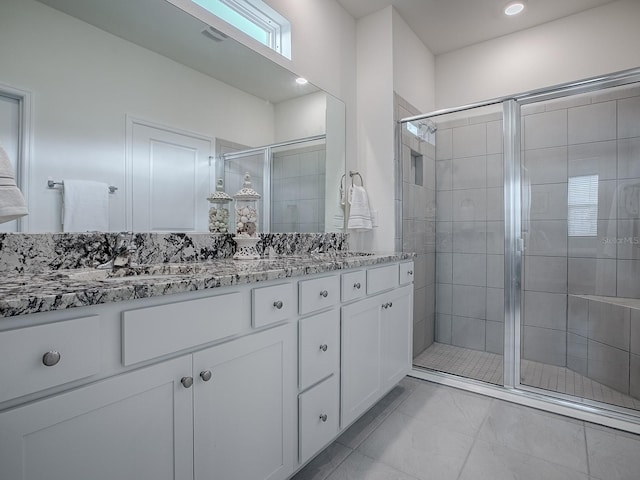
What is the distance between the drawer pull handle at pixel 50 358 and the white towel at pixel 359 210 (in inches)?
77.9

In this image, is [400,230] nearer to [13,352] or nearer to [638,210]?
[638,210]

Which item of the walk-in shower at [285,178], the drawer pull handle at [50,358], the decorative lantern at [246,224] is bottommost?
the drawer pull handle at [50,358]

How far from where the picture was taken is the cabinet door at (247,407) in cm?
96

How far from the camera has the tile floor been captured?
4.85 feet

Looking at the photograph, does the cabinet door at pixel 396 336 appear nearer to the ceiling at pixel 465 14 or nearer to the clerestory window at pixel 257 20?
the clerestory window at pixel 257 20

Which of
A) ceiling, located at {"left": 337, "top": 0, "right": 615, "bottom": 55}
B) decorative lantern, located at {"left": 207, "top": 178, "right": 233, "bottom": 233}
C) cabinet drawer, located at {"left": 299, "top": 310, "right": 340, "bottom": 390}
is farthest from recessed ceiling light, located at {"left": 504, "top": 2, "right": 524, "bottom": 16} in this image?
cabinet drawer, located at {"left": 299, "top": 310, "right": 340, "bottom": 390}

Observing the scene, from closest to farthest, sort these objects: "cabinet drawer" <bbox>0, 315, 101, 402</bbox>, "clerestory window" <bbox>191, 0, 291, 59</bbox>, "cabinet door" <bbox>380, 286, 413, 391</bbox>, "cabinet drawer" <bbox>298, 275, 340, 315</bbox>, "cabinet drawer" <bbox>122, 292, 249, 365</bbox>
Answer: "cabinet drawer" <bbox>0, 315, 101, 402</bbox>
"cabinet drawer" <bbox>122, 292, 249, 365</bbox>
"cabinet drawer" <bbox>298, 275, 340, 315</bbox>
"clerestory window" <bbox>191, 0, 291, 59</bbox>
"cabinet door" <bbox>380, 286, 413, 391</bbox>

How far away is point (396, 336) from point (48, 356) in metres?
1.70

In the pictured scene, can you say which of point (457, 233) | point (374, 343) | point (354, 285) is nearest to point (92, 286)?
point (354, 285)

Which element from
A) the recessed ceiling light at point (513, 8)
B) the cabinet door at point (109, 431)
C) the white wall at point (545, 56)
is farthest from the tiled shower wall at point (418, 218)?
the cabinet door at point (109, 431)

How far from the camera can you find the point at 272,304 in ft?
3.85

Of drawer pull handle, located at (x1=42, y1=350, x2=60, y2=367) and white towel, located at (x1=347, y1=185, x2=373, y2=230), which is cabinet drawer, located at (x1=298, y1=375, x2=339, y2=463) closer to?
drawer pull handle, located at (x1=42, y1=350, x2=60, y2=367)

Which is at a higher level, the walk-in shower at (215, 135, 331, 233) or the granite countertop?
the walk-in shower at (215, 135, 331, 233)

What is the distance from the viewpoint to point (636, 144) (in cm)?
221
